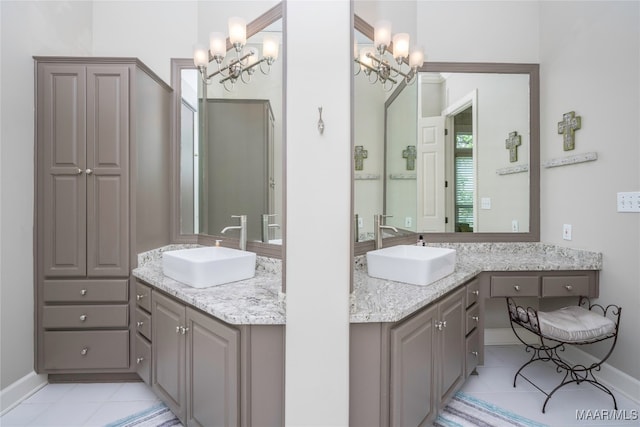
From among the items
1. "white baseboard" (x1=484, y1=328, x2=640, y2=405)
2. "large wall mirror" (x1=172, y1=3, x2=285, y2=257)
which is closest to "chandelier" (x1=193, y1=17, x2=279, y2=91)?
"large wall mirror" (x1=172, y1=3, x2=285, y2=257)

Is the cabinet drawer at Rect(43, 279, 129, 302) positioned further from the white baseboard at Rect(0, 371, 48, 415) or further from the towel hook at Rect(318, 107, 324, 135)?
the towel hook at Rect(318, 107, 324, 135)

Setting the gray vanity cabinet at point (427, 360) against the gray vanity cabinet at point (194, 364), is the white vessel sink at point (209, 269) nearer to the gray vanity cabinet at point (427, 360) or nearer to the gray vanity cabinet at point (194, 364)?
the gray vanity cabinet at point (194, 364)

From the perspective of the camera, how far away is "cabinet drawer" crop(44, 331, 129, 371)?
2051mm

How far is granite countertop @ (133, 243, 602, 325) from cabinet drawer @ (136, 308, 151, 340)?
22 centimetres

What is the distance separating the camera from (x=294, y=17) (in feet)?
3.84

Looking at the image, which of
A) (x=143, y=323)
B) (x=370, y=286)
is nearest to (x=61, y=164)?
(x=143, y=323)

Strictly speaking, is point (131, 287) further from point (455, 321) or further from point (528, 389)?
point (528, 389)

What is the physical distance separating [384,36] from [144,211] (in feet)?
6.26

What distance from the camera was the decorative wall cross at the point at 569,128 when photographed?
2227 mm

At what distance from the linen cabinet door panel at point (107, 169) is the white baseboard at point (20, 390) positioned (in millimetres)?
724

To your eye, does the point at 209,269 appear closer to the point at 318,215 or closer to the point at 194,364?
the point at 194,364

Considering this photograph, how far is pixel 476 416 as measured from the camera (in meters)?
1.79

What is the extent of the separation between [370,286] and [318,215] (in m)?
0.63

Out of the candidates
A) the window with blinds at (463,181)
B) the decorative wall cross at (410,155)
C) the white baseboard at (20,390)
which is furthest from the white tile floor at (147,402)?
the decorative wall cross at (410,155)
